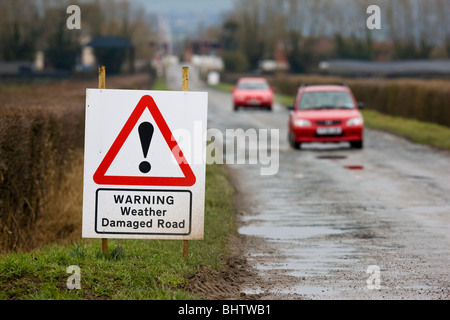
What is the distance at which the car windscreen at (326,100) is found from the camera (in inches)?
1066

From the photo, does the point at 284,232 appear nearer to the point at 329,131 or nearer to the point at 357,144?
the point at 329,131

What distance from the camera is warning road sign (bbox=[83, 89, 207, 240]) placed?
910 cm

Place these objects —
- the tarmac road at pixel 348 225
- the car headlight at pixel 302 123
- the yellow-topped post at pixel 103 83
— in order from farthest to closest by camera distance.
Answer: the car headlight at pixel 302 123
the yellow-topped post at pixel 103 83
the tarmac road at pixel 348 225

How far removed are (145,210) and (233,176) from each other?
10733 millimetres

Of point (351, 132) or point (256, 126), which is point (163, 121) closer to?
point (351, 132)

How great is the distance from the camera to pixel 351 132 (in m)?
25.8

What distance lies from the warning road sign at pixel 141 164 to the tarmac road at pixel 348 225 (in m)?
1.06

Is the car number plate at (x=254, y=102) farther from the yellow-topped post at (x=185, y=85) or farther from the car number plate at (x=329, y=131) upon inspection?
the yellow-topped post at (x=185, y=85)

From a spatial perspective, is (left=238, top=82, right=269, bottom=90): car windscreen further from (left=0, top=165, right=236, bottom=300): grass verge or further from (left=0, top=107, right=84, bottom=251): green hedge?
(left=0, top=165, right=236, bottom=300): grass verge

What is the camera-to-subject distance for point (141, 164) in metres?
9.10

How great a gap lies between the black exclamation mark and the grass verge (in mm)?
873
